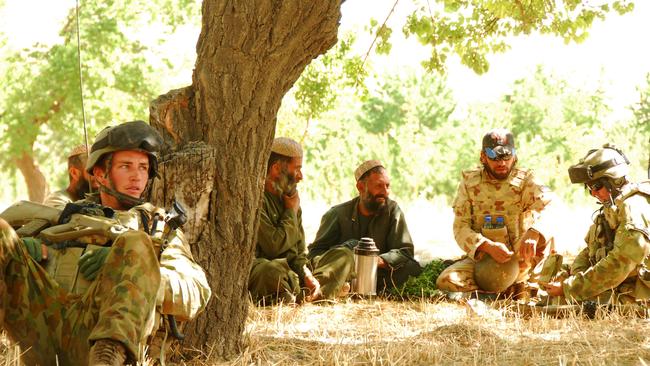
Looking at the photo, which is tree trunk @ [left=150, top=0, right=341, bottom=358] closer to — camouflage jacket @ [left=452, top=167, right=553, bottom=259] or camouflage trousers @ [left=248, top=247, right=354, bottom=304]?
camouflage trousers @ [left=248, top=247, right=354, bottom=304]

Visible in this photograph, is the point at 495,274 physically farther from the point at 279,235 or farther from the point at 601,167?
the point at 279,235

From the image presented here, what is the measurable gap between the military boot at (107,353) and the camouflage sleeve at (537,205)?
203 inches

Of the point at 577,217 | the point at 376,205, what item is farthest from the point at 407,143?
the point at 376,205

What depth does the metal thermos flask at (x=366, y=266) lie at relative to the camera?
8.02 metres

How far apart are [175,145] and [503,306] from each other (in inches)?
147

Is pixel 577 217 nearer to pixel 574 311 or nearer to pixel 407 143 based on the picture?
pixel 574 311

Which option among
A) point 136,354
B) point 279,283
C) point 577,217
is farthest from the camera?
point 577,217

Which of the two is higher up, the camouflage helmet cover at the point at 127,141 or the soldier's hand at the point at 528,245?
the camouflage helmet cover at the point at 127,141

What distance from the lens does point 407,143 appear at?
43.4 metres

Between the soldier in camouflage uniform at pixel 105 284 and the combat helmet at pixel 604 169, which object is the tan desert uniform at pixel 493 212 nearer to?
the combat helmet at pixel 604 169

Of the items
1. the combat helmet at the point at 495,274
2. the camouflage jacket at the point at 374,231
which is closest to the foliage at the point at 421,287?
the camouflage jacket at the point at 374,231

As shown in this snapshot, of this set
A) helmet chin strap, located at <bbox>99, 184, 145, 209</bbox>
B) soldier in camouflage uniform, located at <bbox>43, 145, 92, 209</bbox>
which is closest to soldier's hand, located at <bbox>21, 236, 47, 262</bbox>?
helmet chin strap, located at <bbox>99, 184, 145, 209</bbox>

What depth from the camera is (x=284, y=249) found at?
7.86 meters

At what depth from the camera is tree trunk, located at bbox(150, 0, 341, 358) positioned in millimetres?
5074
